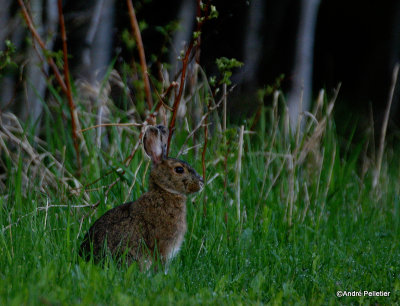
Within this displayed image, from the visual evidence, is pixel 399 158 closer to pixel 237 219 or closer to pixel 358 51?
pixel 237 219

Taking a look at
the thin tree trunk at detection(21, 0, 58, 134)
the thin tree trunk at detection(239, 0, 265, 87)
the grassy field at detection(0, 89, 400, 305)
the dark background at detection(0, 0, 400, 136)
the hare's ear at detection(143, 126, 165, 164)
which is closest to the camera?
the grassy field at detection(0, 89, 400, 305)

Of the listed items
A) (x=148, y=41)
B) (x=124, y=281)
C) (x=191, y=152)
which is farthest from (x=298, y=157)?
(x=148, y=41)

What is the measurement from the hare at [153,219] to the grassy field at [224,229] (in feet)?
0.57

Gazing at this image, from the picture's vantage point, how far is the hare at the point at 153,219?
448cm

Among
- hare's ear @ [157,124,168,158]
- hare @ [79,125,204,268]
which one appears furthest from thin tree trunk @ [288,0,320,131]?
hare @ [79,125,204,268]

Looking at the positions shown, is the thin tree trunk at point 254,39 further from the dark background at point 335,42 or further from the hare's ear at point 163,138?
the hare's ear at point 163,138

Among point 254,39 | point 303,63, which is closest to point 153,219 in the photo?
point 303,63

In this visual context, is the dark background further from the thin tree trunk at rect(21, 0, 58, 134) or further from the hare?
the hare

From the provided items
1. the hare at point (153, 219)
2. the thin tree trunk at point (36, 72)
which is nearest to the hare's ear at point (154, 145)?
the hare at point (153, 219)

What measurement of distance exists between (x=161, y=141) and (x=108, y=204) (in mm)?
924

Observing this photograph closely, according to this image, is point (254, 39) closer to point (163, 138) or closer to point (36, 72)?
point (36, 72)

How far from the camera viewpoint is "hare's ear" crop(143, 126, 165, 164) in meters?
4.93

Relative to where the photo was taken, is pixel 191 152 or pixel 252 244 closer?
pixel 252 244

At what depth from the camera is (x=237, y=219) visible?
17.8 ft
